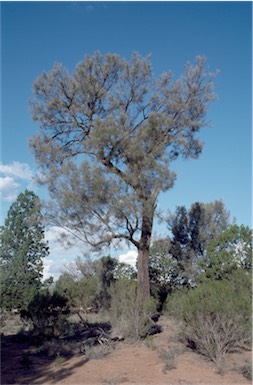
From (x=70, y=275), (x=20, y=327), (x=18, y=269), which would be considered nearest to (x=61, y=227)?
(x=20, y=327)

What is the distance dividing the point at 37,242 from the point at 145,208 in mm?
18879

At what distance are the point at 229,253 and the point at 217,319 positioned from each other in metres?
8.12

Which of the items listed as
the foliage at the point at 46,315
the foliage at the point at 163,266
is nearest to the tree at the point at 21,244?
the foliage at the point at 163,266

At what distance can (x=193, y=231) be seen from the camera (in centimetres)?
2044

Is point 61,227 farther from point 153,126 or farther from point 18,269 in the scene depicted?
point 18,269

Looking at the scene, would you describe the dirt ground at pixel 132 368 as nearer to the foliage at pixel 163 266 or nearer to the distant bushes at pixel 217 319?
the distant bushes at pixel 217 319

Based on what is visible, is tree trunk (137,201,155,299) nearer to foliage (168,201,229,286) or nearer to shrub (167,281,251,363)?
shrub (167,281,251,363)

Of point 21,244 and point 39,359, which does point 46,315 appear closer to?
point 39,359

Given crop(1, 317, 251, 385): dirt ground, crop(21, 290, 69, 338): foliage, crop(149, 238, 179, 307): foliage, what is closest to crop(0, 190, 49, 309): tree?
crop(149, 238, 179, 307): foliage

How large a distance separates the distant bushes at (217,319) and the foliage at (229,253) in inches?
275

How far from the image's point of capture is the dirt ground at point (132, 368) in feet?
22.6

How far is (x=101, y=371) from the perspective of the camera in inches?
301

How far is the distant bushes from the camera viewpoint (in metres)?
7.86

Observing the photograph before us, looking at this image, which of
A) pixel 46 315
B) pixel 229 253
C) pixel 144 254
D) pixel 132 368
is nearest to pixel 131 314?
pixel 132 368
